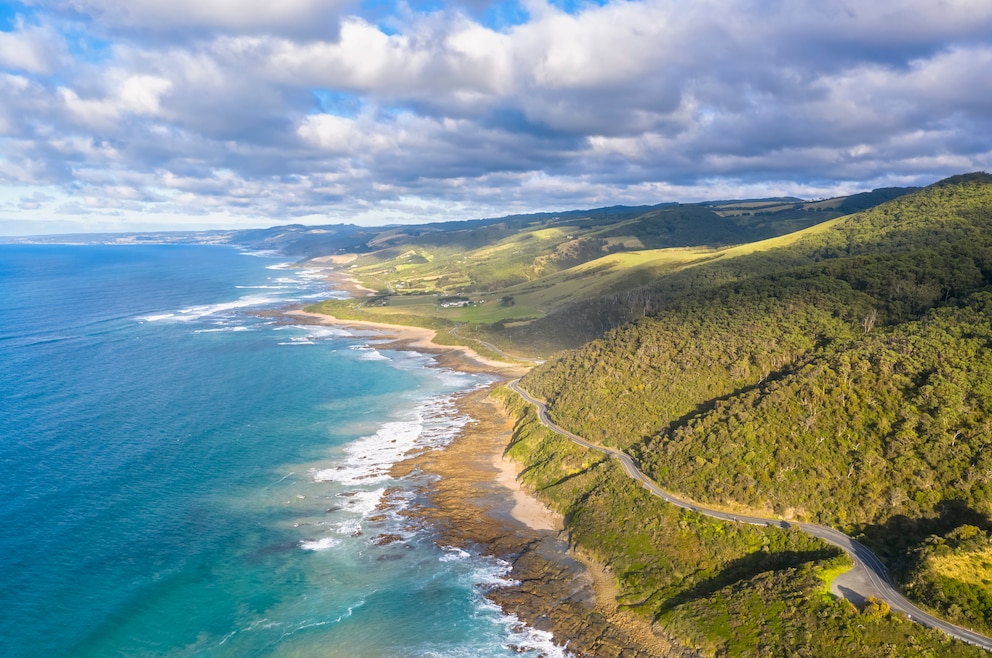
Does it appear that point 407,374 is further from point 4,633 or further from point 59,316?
point 59,316

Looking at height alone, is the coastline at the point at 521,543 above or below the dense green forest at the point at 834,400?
below

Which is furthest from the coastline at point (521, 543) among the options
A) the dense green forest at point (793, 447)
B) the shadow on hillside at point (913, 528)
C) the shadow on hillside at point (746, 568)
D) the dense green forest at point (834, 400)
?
the shadow on hillside at point (913, 528)

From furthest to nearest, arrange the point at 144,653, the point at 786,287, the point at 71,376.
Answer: the point at 71,376 → the point at 786,287 → the point at 144,653

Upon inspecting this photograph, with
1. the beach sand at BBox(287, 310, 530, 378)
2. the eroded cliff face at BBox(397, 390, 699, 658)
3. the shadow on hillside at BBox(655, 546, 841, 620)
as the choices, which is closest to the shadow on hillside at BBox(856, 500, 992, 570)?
the shadow on hillside at BBox(655, 546, 841, 620)

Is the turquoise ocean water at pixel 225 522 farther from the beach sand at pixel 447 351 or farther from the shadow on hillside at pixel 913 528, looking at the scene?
the shadow on hillside at pixel 913 528

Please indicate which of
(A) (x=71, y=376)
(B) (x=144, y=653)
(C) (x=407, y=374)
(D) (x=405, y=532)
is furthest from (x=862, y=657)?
(A) (x=71, y=376)

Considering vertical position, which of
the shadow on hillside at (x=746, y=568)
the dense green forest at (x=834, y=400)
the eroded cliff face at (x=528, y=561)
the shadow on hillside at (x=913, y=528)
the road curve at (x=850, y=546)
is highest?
the dense green forest at (x=834, y=400)

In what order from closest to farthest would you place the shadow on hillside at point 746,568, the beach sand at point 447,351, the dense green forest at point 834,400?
the shadow on hillside at point 746,568 < the dense green forest at point 834,400 < the beach sand at point 447,351

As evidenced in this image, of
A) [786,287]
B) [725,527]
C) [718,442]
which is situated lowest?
[725,527]
